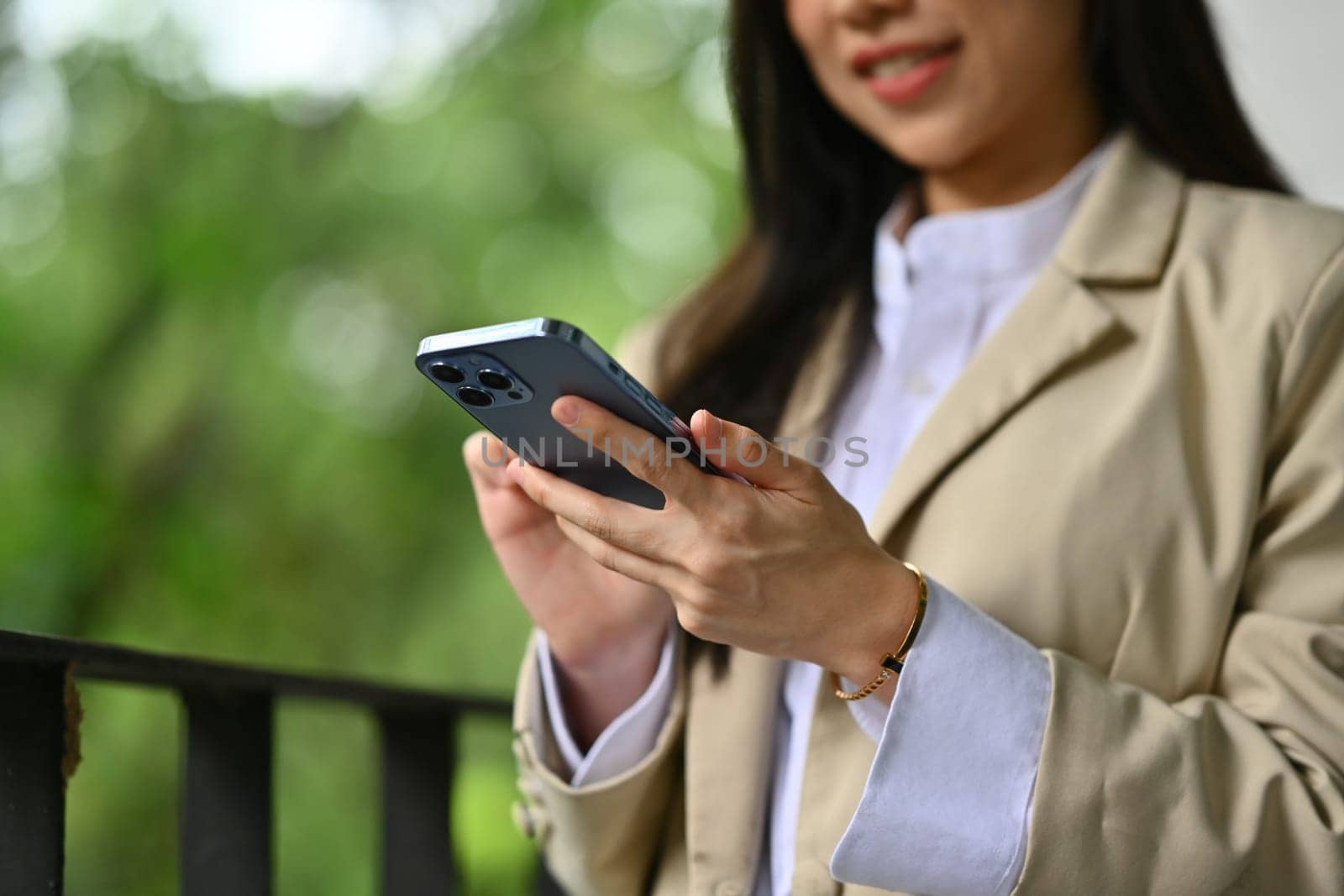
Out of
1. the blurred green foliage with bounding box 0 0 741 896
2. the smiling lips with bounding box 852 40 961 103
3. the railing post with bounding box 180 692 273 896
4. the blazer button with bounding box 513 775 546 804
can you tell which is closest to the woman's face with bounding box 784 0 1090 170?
the smiling lips with bounding box 852 40 961 103

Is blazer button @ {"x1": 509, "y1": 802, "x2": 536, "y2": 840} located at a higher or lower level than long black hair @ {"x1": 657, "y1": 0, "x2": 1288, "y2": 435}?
lower

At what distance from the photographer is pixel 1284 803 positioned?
0.84m

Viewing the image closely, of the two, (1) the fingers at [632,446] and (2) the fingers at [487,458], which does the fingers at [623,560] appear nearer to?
(1) the fingers at [632,446]

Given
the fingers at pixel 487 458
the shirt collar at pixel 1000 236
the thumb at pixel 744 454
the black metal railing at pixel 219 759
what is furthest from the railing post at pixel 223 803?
the shirt collar at pixel 1000 236

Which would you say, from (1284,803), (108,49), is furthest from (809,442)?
(108,49)

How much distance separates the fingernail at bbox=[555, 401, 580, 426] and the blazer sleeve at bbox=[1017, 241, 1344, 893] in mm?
386

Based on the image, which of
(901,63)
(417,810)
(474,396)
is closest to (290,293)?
(417,810)

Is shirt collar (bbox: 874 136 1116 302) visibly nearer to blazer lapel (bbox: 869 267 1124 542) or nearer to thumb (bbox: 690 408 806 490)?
blazer lapel (bbox: 869 267 1124 542)

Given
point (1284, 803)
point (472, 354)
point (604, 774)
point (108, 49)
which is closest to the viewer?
point (472, 354)

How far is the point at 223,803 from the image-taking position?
111 centimetres

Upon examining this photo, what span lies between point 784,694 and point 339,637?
4278mm

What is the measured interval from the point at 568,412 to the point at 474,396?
0.26ft

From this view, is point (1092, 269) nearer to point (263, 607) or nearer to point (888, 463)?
point (888, 463)

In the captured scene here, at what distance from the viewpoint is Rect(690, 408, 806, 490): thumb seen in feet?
2.22
